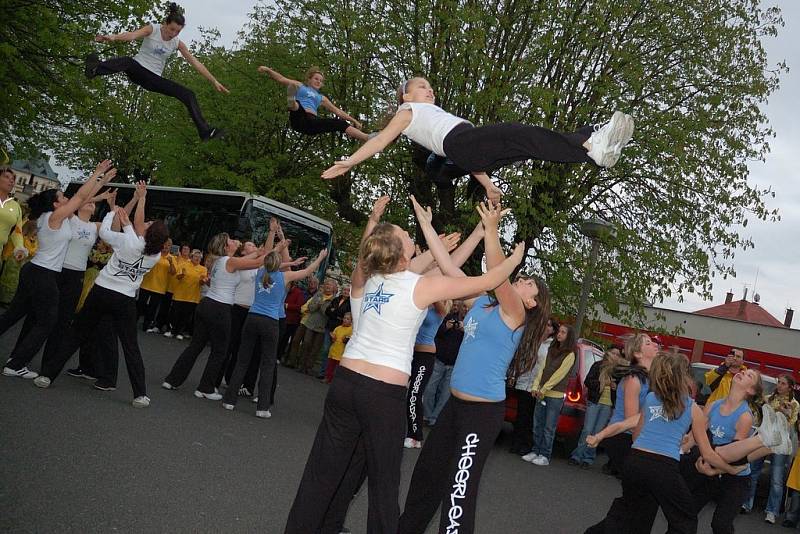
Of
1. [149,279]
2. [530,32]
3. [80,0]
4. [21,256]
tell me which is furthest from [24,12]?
[21,256]

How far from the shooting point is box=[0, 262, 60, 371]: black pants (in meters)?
8.34

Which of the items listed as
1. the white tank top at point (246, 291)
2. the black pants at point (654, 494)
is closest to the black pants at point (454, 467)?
the black pants at point (654, 494)

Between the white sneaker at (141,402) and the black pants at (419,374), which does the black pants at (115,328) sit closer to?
the white sneaker at (141,402)

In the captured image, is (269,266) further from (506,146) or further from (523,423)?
(523,423)

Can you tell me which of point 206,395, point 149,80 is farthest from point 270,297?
point 149,80

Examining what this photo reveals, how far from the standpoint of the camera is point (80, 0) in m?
22.1

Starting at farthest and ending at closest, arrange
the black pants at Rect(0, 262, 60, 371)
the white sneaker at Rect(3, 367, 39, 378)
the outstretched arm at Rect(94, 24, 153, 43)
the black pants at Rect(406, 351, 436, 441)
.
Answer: the black pants at Rect(406, 351, 436, 441) → the white sneaker at Rect(3, 367, 39, 378) → the black pants at Rect(0, 262, 60, 371) → the outstretched arm at Rect(94, 24, 153, 43)

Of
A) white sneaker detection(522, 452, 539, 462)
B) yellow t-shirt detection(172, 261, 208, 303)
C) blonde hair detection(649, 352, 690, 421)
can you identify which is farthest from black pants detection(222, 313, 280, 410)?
yellow t-shirt detection(172, 261, 208, 303)

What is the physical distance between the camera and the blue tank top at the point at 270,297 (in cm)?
942

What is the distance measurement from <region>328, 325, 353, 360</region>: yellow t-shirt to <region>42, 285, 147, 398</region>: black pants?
673 centimetres

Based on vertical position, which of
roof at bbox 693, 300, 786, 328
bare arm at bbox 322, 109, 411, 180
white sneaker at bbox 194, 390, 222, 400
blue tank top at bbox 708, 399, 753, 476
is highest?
roof at bbox 693, 300, 786, 328

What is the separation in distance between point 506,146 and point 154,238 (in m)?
4.37

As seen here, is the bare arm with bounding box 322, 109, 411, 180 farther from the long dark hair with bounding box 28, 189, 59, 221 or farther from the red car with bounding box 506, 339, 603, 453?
the red car with bounding box 506, 339, 603, 453

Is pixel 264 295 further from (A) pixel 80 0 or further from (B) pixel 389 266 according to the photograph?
(A) pixel 80 0
